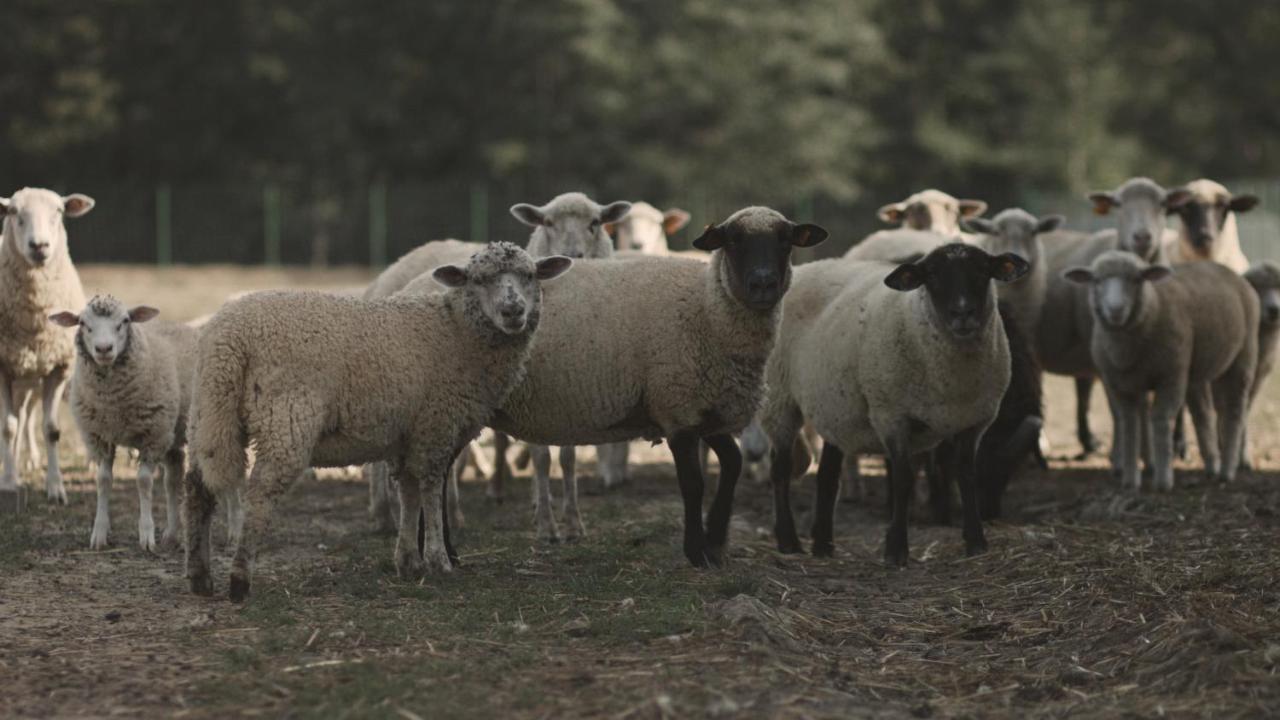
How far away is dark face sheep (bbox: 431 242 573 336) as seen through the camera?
8086mm

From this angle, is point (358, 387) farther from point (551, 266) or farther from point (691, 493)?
point (691, 493)

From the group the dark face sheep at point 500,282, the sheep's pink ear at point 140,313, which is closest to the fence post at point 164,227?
the sheep's pink ear at point 140,313

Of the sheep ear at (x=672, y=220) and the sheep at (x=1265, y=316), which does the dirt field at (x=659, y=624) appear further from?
the sheep ear at (x=672, y=220)

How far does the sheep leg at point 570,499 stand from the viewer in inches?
381

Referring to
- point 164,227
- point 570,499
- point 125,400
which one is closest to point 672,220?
point 570,499

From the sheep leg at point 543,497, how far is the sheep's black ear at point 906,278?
2272mm

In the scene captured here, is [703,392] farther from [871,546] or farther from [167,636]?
[167,636]

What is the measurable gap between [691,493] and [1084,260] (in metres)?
6.52

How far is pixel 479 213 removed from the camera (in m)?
38.2

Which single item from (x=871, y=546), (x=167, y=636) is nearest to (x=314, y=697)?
(x=167, y=636)

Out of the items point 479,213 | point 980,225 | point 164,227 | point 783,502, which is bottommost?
point 783,502

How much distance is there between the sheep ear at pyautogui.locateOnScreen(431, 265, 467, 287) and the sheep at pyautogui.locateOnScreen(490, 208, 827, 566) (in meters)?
0.58

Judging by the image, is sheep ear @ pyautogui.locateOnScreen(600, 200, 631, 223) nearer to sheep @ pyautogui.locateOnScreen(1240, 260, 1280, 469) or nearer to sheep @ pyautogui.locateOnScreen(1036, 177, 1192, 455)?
sheep @ pyautogui.locateOnScreen(1036, 177, 1192, 455)

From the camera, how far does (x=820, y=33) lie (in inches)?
1767
